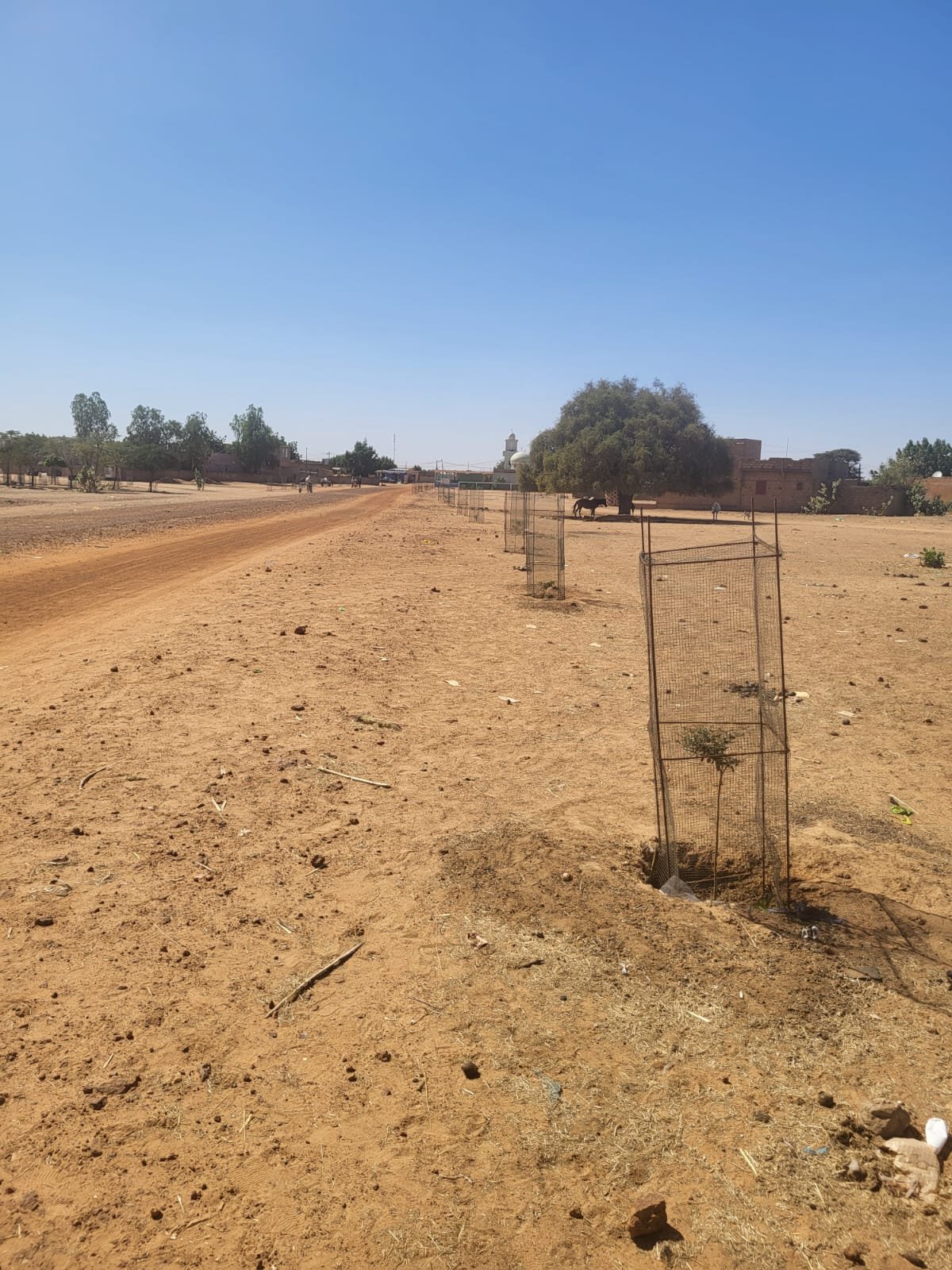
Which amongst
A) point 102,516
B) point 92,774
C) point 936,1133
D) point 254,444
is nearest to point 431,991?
point 936,1133

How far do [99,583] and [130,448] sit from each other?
78211mm

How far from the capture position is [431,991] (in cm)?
382

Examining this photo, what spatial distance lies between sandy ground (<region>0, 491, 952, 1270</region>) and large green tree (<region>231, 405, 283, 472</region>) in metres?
124

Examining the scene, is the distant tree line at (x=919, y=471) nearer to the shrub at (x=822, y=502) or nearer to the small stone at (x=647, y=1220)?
the shrub at (x=822, y=502)

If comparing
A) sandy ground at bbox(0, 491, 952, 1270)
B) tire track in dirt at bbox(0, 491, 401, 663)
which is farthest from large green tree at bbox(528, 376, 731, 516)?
sandy ground at bbox(0, 491, 952, 1270)

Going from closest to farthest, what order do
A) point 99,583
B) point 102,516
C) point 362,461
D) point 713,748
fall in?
1. point 713,748
2. point 99,583
3. point 102,516
4. point 362,461

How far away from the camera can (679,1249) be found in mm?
2631

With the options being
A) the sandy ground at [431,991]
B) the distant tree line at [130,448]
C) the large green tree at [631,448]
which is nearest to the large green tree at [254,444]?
the distant tree line at [130,448]

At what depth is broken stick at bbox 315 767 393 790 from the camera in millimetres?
6141

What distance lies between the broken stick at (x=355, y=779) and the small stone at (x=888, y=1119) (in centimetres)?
366

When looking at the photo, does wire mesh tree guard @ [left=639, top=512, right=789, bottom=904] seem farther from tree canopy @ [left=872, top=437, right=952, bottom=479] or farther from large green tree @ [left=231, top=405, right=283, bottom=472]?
large green tree @ [left=231, top=405, right=283, bottom=472]

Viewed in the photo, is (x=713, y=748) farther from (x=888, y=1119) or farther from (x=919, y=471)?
(x=919, y=471)

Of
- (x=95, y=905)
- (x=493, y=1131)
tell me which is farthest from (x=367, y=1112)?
(x=95, y=905)

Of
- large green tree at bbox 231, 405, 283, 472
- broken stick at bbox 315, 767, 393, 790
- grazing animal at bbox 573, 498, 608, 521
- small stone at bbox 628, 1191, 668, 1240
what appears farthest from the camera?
large green tree at bbox 231, 405, 283, 472
